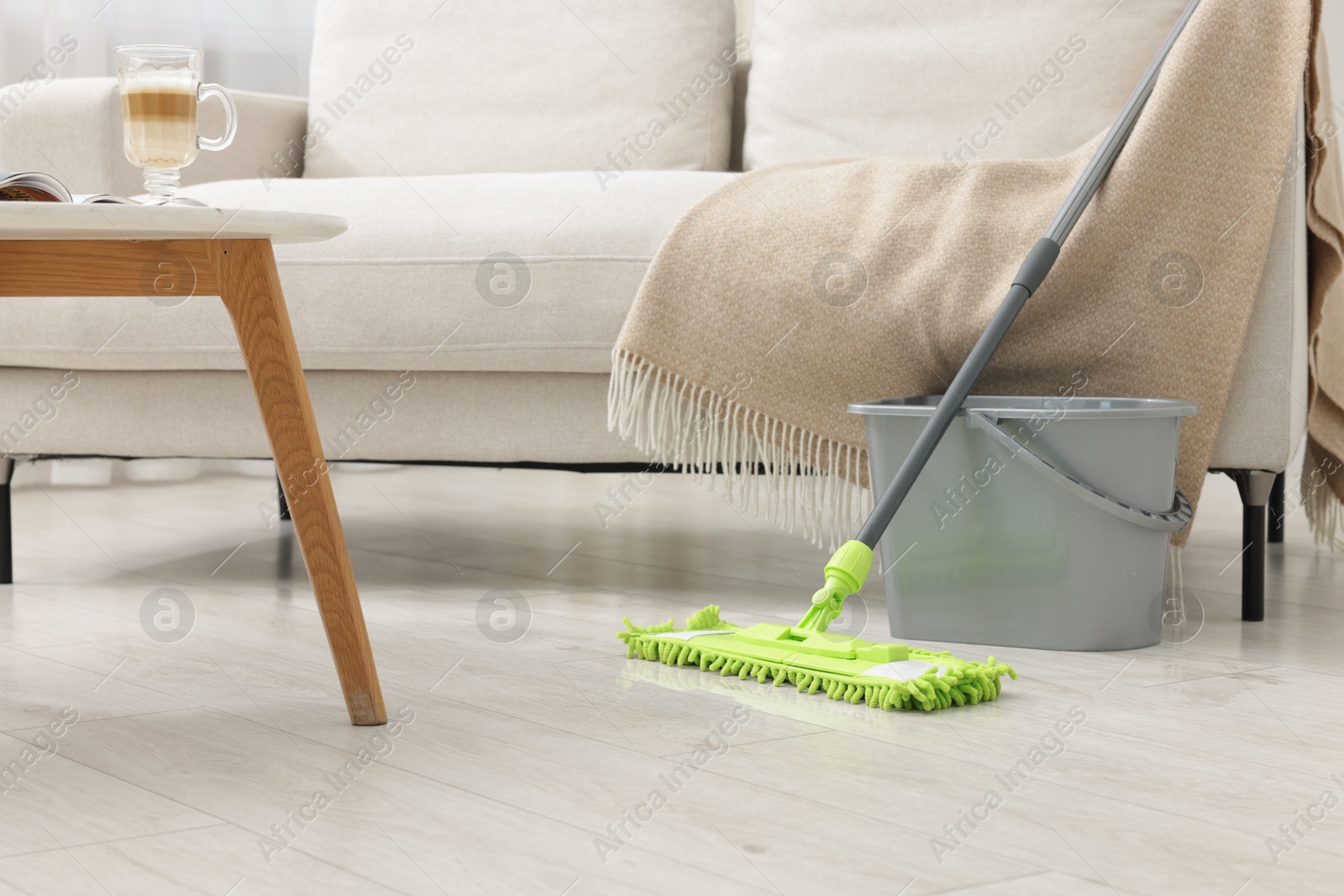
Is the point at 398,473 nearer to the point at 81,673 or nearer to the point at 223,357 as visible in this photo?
the point at 223,357

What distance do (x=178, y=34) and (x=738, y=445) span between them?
6.81 ft

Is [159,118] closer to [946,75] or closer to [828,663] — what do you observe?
[828,663]

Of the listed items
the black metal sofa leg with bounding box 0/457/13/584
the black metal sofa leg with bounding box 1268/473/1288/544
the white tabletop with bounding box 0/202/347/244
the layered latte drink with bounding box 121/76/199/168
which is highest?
the layered latte drink with bounding box 121/76/199/168

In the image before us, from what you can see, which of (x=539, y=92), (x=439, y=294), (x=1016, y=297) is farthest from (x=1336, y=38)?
(x=439, y=294)

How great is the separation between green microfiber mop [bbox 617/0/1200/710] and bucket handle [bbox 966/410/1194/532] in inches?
1.2

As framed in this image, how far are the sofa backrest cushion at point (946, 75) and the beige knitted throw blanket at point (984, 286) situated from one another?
47 cm

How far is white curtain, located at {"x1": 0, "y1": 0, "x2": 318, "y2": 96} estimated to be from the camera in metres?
2.75

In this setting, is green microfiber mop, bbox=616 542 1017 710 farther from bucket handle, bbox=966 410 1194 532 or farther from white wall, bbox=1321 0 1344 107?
white wall, bbox=1321 0 1344 107

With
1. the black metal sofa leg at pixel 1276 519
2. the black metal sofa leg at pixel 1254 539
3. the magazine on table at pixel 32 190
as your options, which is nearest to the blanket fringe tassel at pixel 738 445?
the black metal sofa leg at pixel 1254 539

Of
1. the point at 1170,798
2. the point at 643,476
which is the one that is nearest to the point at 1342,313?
the point at 1170,798

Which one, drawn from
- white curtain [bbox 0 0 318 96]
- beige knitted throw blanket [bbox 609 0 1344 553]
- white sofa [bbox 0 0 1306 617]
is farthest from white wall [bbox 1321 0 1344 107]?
white curtain [bbox 0 0 318 96]

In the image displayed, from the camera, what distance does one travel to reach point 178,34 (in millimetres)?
2910

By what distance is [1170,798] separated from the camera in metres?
0.80

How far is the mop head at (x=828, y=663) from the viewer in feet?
3.33
